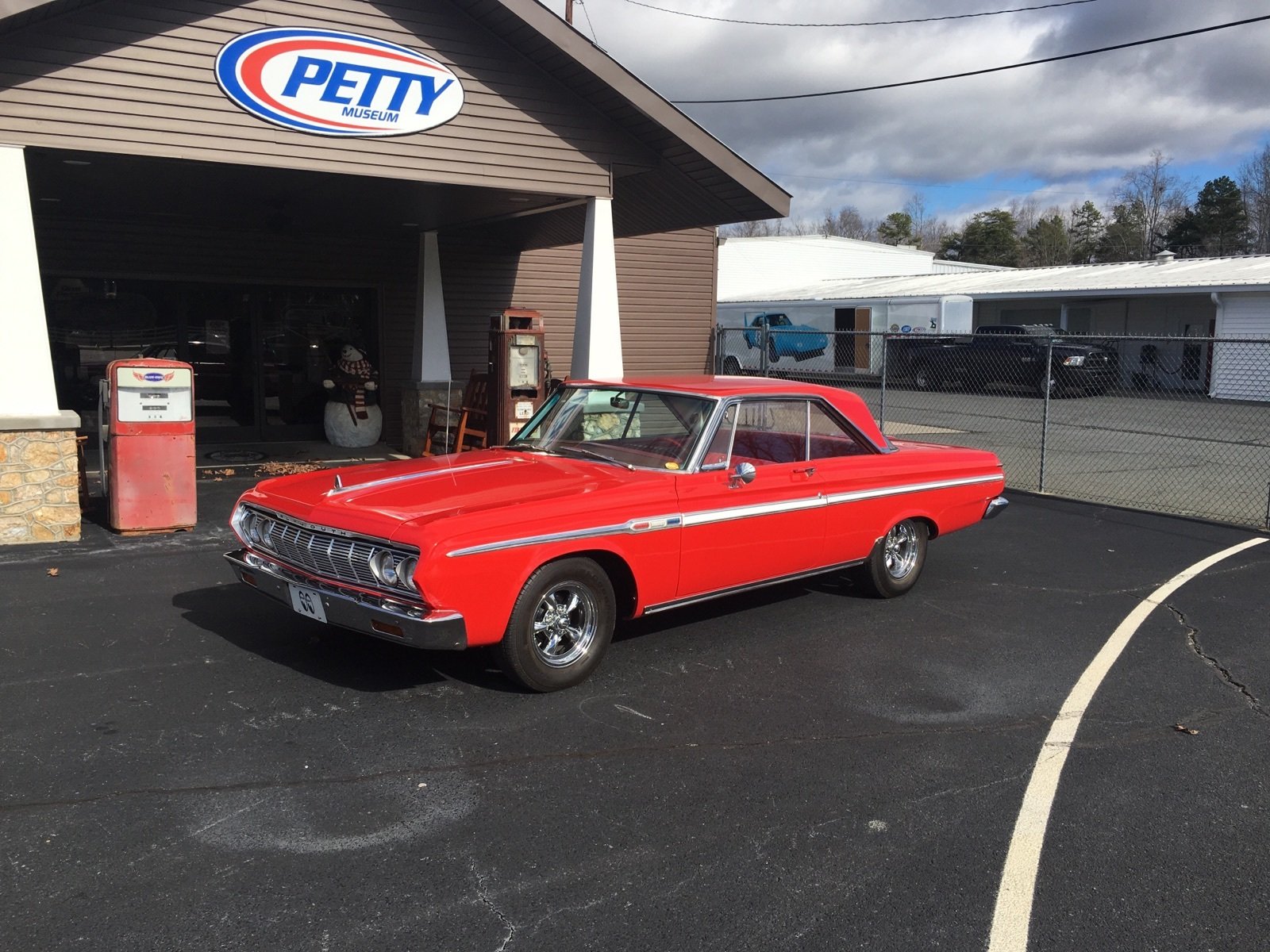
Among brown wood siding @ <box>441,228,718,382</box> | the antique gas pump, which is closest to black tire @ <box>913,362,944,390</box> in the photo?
brown wood siding @ <box>441,228,718,382</box>

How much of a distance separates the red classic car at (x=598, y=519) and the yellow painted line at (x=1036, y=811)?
1.52m

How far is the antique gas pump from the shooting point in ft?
37.6

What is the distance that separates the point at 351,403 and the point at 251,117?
20.8 ft

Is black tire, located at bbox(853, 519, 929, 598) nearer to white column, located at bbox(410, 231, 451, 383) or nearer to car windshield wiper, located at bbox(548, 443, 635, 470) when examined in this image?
car windshield wiper, located at bbox(548, 443, 635, 470)

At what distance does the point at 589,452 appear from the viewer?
235 inches

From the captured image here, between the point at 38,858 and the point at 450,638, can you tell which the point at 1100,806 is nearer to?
the point at 450,638

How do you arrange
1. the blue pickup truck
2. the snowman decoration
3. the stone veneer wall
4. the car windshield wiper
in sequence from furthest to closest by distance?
the blue pickup truck → the snowman decoration → the stone veneer wall → the car windshield wiper

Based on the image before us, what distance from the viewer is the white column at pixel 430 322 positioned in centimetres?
1410

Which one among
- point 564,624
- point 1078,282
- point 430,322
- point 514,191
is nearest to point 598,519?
point 564,624

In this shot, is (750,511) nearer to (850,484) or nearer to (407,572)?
(850,484)

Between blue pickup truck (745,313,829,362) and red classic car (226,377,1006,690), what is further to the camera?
blue pickup truck (745,313,829,362)

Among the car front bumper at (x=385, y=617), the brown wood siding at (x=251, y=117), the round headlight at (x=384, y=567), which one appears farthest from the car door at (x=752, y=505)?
the brown wood siding at (x=251, y=117)

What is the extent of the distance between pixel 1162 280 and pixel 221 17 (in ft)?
84.5

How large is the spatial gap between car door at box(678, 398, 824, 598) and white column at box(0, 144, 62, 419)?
17.7ft
